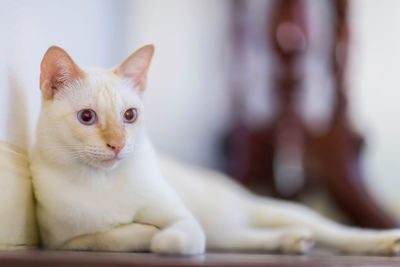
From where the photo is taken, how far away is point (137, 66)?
827 millimetres

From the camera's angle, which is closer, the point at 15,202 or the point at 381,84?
the point at 15,202

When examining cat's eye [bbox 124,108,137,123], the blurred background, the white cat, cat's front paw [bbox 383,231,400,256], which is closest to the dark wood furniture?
the blurred background

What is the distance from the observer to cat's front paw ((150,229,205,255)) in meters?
0.71

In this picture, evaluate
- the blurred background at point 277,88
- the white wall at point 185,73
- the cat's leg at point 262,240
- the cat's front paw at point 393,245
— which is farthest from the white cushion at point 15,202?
the white wall at point 185,73

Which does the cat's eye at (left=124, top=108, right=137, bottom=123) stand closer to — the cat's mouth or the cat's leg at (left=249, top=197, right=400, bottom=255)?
the cat's mouth

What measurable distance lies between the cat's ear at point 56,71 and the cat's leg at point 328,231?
0.69 metres

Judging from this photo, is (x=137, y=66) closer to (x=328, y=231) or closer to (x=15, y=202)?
(x=15, y=202)

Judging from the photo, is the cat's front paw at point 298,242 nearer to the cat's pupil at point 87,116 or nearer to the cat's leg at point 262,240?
the cat's leg at point 262,240

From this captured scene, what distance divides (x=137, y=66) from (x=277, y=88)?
127cm

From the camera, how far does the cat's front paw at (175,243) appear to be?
0.71 meters

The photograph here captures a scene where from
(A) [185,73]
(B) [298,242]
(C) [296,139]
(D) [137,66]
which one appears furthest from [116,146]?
(A) [185,73]

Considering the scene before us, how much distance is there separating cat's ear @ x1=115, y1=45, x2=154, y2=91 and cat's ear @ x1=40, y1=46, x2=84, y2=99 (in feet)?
0.25

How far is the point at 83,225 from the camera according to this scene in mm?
797

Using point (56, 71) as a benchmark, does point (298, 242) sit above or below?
below
